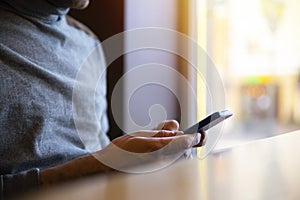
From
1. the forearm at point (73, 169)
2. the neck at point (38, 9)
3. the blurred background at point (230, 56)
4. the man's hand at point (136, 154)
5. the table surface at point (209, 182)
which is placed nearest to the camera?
the table surface at point (209, 182)

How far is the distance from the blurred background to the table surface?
0.43 feet

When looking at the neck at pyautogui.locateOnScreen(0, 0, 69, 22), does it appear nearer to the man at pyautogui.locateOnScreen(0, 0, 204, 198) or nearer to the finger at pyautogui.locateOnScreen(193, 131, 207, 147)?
the man at pyautogui.locateOnScreen(0, 0, 204, 198)

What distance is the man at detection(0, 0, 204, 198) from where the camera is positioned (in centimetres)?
56

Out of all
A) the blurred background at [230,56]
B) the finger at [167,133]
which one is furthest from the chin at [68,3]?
the finger at [167,133]

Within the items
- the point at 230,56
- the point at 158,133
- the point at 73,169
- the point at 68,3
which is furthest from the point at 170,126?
the point at 230,56

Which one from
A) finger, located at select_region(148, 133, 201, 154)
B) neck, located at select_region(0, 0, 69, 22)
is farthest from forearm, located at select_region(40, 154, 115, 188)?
neck, located at select_region(0, 0, 69, 22)

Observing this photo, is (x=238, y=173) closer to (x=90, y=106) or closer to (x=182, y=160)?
(x=182, y=160)

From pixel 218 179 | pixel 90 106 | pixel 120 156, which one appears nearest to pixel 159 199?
pixel 218 179

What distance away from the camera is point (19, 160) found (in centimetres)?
61

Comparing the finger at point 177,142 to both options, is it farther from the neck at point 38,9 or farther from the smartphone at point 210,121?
the neck at point 38,9

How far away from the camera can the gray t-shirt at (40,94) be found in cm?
61

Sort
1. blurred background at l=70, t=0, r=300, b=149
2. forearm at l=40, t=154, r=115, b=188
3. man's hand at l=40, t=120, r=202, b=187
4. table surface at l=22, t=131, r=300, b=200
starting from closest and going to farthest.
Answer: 1. table surface at l=22, t=131, r=300, b=200
2. man's hand at l=40, t=120, r=202, b=187
3. forearm at l=40, t=154, r=115, b=188
4. blurred background at l=70, t=0, r=300, b=149

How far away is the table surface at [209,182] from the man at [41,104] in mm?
105

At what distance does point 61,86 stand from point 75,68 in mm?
72
